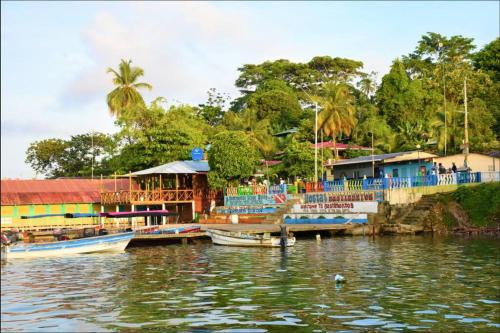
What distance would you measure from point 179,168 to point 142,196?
451cm

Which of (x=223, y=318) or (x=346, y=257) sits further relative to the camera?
(x=346, y=257)

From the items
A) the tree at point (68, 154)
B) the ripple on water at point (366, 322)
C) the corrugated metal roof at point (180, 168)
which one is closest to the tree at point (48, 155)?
the tree at point (68, 154)

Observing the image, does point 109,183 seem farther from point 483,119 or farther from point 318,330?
point 318,330

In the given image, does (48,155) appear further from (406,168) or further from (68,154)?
(406,168)

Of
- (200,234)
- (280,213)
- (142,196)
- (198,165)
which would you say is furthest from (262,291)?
(198,165)

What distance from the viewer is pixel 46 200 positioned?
196 feet

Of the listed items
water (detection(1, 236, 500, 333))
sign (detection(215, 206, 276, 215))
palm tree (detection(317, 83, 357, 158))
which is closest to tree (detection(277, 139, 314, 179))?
palm tree (detection(317, 83, 357, 158))

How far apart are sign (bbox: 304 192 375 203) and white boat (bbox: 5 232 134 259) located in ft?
A: 62.5

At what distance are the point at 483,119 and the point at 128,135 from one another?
43.0 metres

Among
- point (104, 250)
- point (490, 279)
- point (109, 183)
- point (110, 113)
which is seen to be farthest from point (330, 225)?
point (110, 113)

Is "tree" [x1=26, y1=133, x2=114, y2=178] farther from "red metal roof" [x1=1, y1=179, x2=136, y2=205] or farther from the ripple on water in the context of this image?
the ripple on water

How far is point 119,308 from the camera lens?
20.7m

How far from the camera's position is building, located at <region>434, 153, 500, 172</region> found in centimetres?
5547

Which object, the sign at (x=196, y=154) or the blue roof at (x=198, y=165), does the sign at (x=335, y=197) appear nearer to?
the blue roof at (x=198, y=165)
